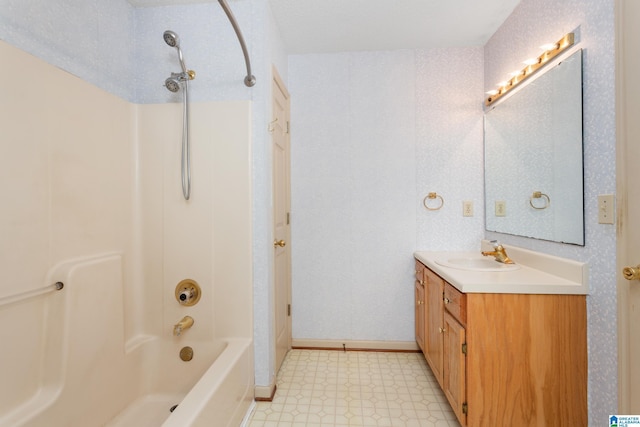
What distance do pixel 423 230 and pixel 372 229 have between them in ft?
1.34

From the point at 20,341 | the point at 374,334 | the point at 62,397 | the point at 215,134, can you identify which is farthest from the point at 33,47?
→ the point at 374,334

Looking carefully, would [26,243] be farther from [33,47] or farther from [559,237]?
[559,237]

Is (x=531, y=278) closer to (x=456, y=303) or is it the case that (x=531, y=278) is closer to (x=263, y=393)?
(x=456, y=303)

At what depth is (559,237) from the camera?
1.54 metres

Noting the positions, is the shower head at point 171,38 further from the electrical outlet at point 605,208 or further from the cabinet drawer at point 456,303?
the electrical outlet at point 605,208

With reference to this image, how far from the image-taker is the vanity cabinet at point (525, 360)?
1.35 m

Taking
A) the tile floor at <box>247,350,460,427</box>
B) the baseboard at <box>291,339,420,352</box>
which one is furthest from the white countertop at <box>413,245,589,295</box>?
the baseboard at <box>291,339,420,352</box>

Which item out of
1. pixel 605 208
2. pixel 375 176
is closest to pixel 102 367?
pixel 375 176

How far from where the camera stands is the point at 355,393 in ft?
6.20

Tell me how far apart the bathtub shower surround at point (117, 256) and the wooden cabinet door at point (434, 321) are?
1114mm

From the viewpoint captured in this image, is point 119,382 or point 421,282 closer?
point 119,382

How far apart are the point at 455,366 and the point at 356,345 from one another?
42.4 inches

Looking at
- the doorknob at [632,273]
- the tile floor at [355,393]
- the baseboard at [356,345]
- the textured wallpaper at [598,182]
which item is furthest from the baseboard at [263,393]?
the doorknob at [632,273]

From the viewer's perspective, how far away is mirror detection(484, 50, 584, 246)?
1.43m
